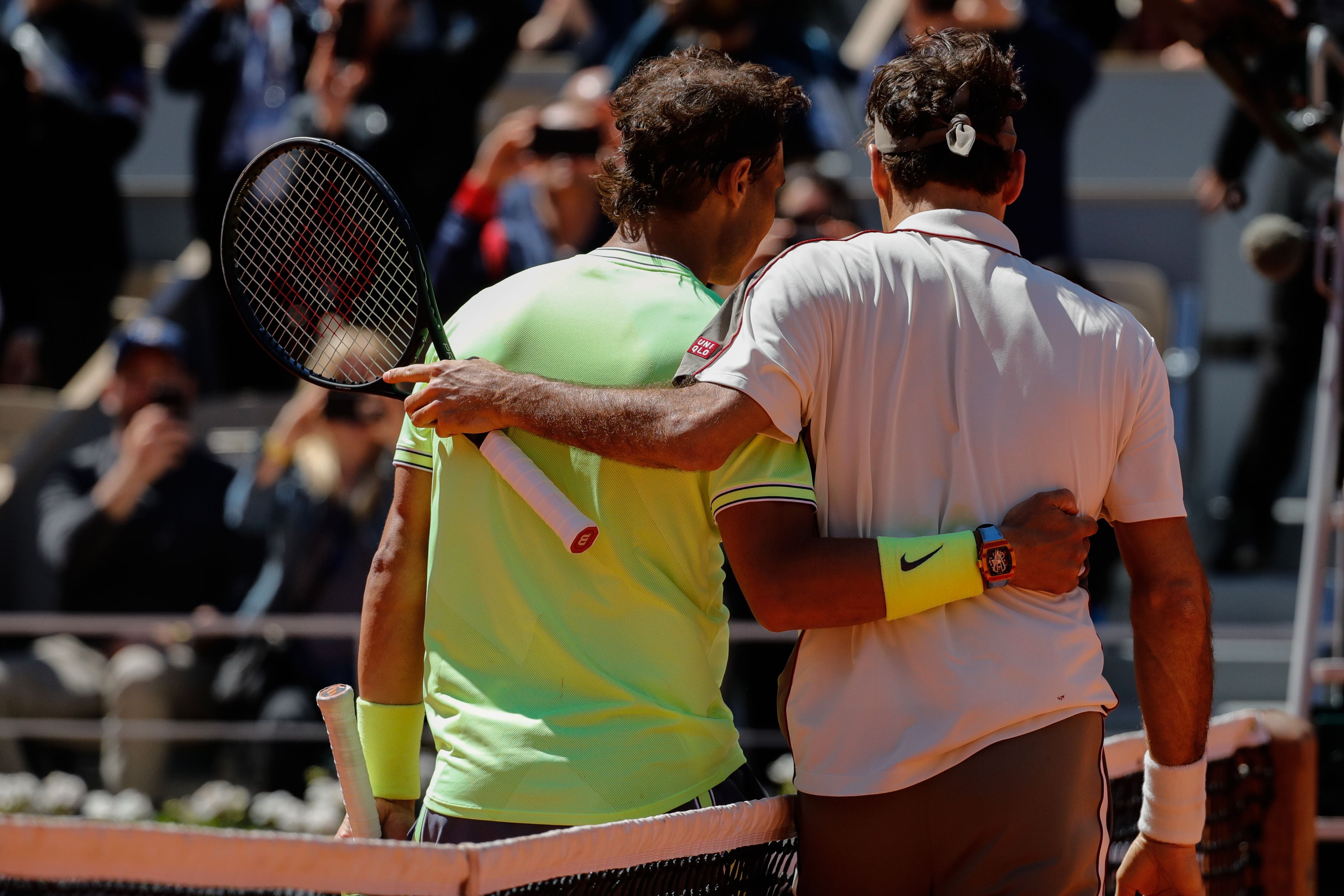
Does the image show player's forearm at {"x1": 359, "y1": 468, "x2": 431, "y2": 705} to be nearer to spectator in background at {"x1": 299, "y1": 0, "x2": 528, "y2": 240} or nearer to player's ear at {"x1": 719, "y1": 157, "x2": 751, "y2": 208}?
player's ear at {"x1": 719, "y1": 157, "x2": 751, "y2": 208}

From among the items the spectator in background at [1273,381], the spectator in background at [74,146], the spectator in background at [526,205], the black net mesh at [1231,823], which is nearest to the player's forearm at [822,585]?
the black net mesh at [1231,823]

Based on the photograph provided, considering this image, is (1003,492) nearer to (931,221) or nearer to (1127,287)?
(931,221)

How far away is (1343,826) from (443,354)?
254cm

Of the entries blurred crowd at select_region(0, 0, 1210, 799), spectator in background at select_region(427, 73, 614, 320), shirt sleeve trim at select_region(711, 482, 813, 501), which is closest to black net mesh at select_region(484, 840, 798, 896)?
shirt sleeve trim at select_region(711, 482, 813, 501)

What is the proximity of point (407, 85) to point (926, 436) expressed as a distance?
198 inches

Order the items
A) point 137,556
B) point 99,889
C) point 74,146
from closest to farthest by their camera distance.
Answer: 1. point 99,889
2. point 137,556
3. point 74,146

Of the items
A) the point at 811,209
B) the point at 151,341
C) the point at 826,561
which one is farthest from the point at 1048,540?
the point at 151,341

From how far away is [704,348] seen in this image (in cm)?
210

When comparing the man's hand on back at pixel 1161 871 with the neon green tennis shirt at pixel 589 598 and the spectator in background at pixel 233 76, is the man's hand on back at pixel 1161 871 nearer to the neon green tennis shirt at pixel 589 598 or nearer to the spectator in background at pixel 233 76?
the neon green tennis shirt at pixel 589 598

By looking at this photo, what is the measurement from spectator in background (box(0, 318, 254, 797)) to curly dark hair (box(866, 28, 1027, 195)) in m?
4.12

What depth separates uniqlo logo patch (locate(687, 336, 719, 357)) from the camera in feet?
6.84

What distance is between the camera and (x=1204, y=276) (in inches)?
303

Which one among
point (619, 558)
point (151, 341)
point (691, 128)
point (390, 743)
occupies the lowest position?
point (151, 341)

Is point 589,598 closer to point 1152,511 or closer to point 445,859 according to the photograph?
point 445,859
